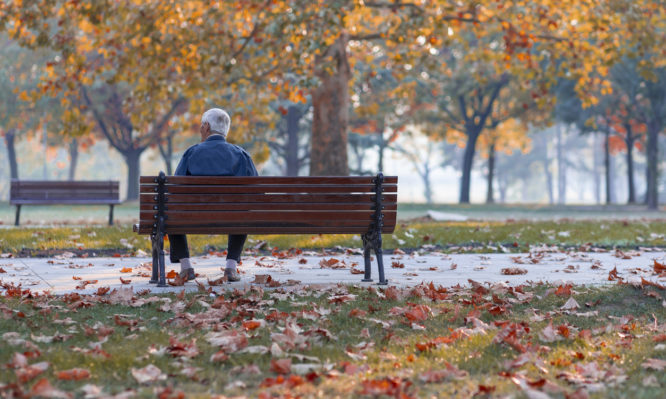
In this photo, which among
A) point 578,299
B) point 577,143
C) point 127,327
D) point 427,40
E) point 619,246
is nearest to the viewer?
point 127,327

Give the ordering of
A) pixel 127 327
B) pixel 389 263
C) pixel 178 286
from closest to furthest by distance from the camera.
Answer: pixel 127 327 < pixel 178 286 < pixel 389 263

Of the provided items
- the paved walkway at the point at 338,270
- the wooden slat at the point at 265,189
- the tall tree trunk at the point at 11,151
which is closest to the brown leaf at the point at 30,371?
the paved walkway at the point at 338,270

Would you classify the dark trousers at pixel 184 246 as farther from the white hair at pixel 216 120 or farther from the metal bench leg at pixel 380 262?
the metal bench leg at pixel 380 262

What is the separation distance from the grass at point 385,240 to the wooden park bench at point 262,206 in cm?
358

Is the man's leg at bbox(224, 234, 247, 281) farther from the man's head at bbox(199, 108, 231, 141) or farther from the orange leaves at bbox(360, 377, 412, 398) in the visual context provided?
the orange leaves at bbox(360, 377, 412, 398)

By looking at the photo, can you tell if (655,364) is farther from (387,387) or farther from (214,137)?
(214,137)

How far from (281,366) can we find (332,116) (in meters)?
12.9

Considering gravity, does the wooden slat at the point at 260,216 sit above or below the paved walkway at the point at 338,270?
above

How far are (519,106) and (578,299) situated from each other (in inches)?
1316

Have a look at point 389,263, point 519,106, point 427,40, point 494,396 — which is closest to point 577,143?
point 519,106

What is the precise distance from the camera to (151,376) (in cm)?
381

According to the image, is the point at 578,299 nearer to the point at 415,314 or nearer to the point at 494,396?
the point at 415,314

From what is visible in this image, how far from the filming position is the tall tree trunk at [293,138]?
36.6 m

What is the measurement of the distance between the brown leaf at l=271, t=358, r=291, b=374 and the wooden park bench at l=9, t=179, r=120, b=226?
39.8ft
